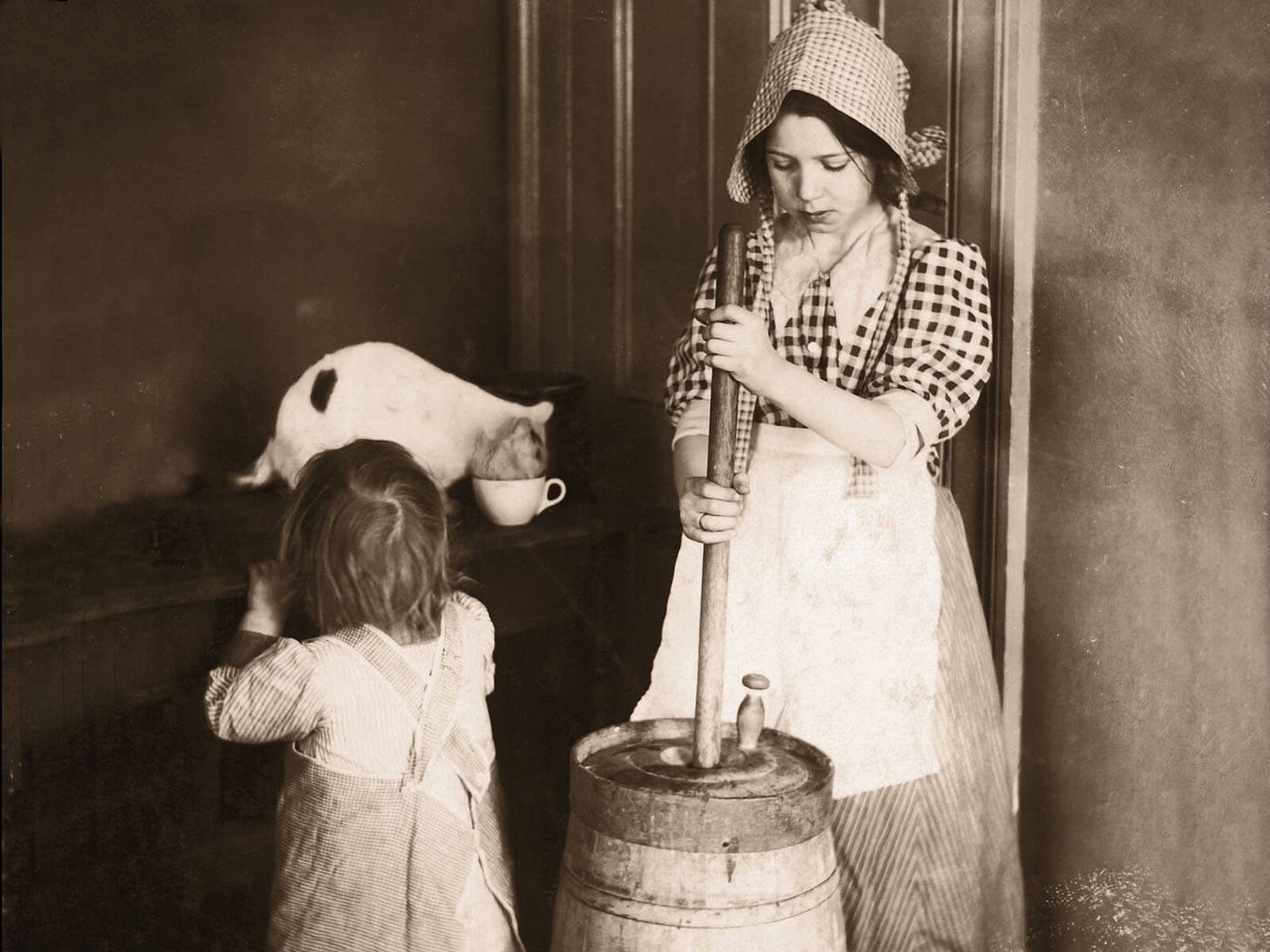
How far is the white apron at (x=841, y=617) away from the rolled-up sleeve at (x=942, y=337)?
0.37 feet

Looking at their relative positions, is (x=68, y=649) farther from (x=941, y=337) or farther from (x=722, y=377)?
(x=941, y=337)

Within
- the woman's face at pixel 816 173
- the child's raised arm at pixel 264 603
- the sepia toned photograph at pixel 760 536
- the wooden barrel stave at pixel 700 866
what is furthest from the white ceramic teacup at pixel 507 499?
the wooden barrel stave at pixel 700 866

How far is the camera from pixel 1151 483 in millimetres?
1808

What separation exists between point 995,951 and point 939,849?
0.19 m

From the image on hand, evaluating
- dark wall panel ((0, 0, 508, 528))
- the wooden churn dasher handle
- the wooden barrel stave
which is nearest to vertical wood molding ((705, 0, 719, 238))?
dark wall panel ((0, 0, 508, 528))

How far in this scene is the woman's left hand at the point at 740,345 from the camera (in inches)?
56.2

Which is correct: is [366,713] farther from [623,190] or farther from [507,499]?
[623,190]

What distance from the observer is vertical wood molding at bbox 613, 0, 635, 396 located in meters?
2.39

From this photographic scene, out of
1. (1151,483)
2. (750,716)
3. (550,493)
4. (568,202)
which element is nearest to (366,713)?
(750,716)

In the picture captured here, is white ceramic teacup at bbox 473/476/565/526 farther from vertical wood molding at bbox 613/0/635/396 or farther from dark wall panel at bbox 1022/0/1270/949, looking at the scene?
dark wall panel at bbox 1022/0/1270/949

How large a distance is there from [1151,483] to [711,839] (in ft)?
2.88

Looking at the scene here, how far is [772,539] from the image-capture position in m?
1.77

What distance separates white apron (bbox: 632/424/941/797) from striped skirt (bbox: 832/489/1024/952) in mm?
27

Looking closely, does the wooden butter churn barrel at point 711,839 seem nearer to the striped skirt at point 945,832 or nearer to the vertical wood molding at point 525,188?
the striped skirt at point 945,832
